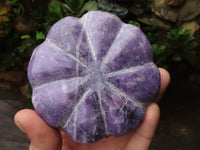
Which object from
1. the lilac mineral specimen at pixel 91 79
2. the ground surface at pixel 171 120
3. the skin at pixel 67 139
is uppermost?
the lilac mineral specimen at pixel 91 79

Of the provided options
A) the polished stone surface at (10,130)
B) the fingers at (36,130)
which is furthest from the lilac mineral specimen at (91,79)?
the polished stone surface at (10,130)

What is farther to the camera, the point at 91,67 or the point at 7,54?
the point at 7,54

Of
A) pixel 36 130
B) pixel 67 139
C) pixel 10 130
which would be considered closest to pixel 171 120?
pixel 67 139

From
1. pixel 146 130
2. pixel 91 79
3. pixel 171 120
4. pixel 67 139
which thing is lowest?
pixel 171 120

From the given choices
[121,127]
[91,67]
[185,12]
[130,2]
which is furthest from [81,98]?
[185,12]

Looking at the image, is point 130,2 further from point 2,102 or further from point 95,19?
point 2,102

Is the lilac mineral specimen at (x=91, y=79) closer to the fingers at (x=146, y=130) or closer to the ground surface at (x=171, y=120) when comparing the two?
the fingers at (x=146, y=130)

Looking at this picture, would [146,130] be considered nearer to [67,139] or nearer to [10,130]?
[67,139]
